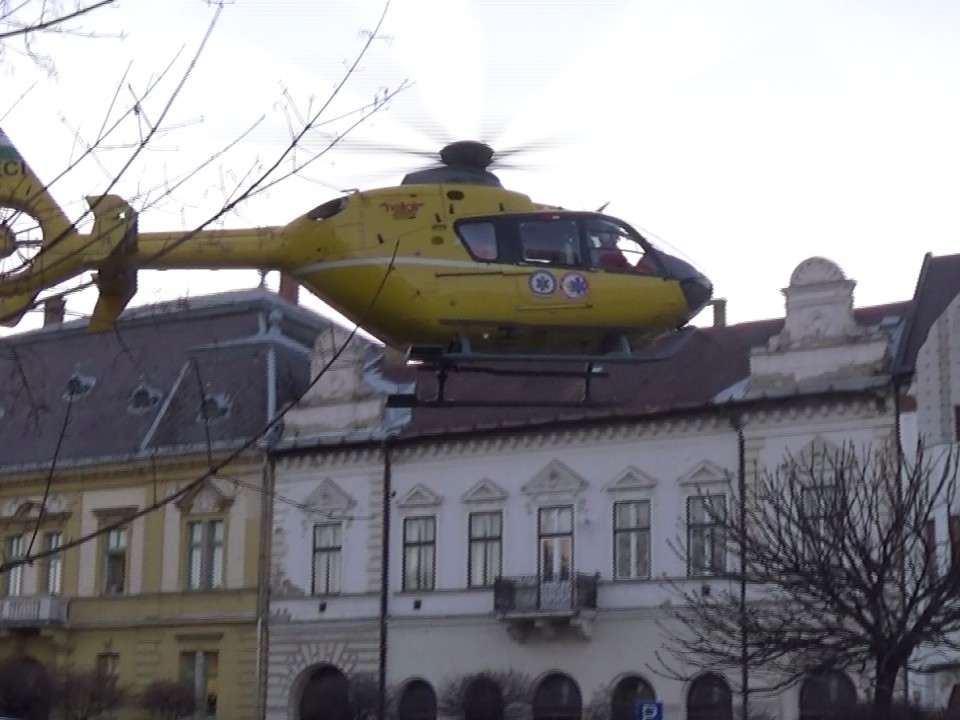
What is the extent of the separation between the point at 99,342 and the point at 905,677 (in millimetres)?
24736

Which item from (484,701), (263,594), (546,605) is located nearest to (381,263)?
(546,605)

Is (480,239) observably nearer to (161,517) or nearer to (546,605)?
(546,605)

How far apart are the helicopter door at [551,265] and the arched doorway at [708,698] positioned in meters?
22.1

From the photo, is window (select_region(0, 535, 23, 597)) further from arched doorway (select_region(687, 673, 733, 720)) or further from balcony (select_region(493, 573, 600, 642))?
arched doorway (select_region(687, 673, 733, 720))

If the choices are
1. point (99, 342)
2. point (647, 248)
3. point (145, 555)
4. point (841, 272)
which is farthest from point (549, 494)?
point (647, 248)

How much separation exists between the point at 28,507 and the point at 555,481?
15348mm

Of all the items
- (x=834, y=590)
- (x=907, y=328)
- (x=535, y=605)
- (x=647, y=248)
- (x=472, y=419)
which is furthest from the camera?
(x=472, y=419)

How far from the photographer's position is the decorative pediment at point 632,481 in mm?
40344

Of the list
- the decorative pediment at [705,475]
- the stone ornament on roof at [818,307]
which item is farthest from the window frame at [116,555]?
the stone ornament on roof at [818,307]

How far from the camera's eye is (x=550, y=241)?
1780cm

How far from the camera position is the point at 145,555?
4700cm

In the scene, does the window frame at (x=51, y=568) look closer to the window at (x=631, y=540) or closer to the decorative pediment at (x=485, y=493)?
the decorative pediment at (x=485, y=493)

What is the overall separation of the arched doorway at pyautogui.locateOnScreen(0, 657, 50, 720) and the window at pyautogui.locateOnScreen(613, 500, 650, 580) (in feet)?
45.8

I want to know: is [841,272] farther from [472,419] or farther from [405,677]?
[405,677]
